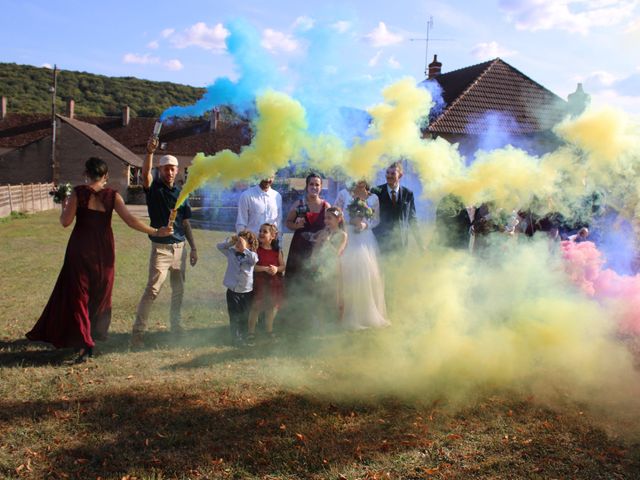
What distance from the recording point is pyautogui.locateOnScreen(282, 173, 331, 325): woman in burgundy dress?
22.7 feet

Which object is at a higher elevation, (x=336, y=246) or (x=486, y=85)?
(x=486, y=85)

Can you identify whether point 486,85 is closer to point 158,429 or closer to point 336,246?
point 336,246

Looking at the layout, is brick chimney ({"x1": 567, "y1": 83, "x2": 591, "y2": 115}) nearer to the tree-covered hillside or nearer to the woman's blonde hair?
the woman's blonde hair

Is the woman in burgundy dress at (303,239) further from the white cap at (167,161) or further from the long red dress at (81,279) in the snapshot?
the long red dress at (81,279)

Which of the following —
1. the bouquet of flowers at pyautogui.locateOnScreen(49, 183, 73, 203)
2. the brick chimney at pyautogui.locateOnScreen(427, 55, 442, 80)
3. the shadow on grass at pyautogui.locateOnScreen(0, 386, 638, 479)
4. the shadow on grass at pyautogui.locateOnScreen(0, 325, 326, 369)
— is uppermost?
the brick chimney at pyautogui.locateOnScreen(427, 55, 442, 80)

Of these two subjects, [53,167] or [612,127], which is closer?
[612,127]

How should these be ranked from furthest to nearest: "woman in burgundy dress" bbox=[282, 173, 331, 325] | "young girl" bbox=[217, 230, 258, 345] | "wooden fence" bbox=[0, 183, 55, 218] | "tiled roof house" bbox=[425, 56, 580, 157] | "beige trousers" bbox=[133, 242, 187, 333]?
"wooden fence" bbox=[0, 183, 55, 218] → "tiled roof house" bbox=[425, 56, 580, 157] → "woman in burgundy dress" bbox=[282, 173, 331, 325] → "young girl" bbox=[217, 230, 258, 345] → "beige trousers" bbox=[133, 242, 187, 333]

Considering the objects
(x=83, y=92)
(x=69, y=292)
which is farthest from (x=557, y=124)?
(x=83, y=92)

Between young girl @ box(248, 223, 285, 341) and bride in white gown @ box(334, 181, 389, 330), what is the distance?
88 centimetres

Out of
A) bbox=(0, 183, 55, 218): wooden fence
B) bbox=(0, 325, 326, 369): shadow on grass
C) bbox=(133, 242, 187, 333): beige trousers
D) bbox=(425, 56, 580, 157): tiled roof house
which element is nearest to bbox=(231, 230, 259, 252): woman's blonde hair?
bbox=(133, 242, 187, 333): beige trousers

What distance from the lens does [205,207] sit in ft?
98.2

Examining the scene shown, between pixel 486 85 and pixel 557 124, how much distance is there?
5.60 meters

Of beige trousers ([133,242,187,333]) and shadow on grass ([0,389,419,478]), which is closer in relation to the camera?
shadow on grass ([0,389,419,478])

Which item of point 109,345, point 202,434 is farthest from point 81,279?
point 202,434
